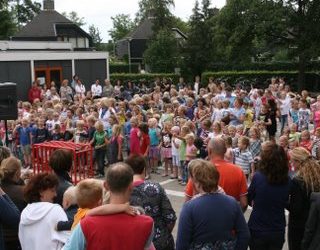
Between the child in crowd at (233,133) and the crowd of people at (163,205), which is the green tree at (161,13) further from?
the crowd of people at (163,205)

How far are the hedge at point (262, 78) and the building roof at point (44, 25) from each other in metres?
26.7

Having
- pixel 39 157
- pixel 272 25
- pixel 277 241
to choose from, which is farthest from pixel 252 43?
pixel 277 241

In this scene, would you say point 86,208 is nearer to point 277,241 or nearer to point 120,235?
point 120,235

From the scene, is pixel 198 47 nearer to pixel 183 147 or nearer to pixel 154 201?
pixel 183 147

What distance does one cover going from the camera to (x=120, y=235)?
3.63 metres

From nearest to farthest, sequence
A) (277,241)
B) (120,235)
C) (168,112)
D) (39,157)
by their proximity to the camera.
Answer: (120,235)
(277,241)
(39,157)
(168,112)

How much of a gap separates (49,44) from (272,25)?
15.8 m

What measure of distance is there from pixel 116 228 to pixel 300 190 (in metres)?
2.72

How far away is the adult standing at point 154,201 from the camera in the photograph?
16.0 feet

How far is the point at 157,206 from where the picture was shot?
195 inches

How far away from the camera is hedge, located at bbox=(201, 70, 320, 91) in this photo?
3875cm

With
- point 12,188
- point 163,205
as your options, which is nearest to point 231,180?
point 163,205

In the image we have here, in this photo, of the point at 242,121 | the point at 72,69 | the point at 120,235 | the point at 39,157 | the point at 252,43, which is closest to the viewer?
the point at 120,235

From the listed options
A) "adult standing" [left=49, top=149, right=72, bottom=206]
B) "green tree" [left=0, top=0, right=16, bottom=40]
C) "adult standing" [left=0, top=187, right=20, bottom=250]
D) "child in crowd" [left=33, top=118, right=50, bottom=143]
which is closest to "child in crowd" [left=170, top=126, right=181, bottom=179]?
"child in crowd" [left=33, top=118, right=50, bottom=143]
